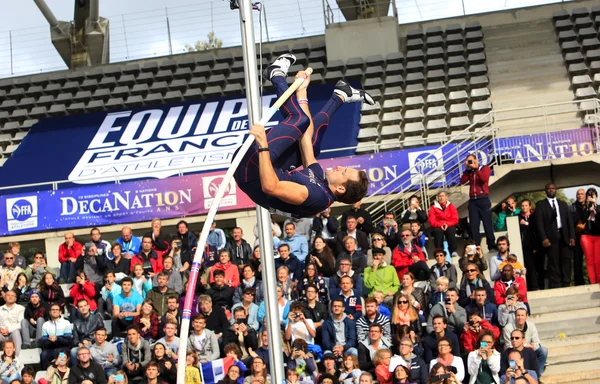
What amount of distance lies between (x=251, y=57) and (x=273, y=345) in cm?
215

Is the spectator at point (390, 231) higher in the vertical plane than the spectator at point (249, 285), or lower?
higher

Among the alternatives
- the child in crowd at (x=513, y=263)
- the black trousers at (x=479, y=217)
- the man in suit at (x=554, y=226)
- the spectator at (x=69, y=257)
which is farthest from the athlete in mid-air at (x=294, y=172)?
the spectator at (x=69, y=257)

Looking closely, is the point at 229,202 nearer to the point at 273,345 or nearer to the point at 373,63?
the point at 373,63

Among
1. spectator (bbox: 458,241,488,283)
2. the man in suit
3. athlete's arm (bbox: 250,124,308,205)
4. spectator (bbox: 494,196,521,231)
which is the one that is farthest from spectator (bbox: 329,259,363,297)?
athlete's arm (bbox: 250,124,308,205)

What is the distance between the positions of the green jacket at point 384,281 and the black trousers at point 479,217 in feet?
5.74

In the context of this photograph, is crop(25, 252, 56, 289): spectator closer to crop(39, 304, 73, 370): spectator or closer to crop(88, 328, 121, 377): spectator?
crop(39, 304, 73, 370): spectator

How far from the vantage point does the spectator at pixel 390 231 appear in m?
13.4

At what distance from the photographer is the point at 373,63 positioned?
20.9m

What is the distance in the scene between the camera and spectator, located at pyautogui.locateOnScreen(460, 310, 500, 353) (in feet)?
37.2

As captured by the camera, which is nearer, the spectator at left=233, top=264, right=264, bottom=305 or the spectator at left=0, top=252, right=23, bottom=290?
the spectator at left=233, top=264, right=264, bottom=305

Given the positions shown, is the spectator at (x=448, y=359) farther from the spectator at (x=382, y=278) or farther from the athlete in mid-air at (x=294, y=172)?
the athlete in mid-air at (x=294, y=172)

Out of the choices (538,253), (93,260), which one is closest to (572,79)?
(538,253)

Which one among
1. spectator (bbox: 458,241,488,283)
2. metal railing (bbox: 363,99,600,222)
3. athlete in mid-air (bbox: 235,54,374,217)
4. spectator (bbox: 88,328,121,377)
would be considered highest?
metal railing (bbox: 363,99,600,222)

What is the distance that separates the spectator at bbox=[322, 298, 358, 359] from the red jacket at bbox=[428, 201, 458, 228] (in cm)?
248
